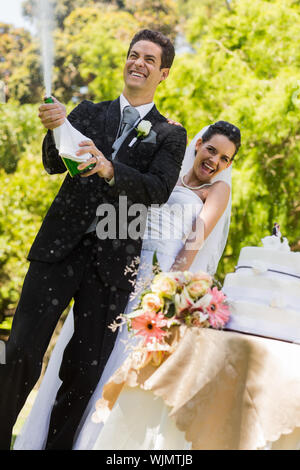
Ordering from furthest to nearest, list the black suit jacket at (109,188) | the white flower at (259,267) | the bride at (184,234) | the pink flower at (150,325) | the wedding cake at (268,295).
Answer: the bride at (184,234), the black suit jacket at (109,188), the white flower at (259,267), the wedding cake at (268,295), the pink flower at (150,325)

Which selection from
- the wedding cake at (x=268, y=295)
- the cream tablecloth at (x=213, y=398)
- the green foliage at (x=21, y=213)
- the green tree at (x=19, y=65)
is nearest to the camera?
the cream tablecloth at (x=213, y=398)

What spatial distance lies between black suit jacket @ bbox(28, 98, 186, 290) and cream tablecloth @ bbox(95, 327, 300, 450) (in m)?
0.75

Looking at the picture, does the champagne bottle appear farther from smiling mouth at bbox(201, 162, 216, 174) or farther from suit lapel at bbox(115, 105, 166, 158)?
smiling mouth at bbox(201, 162, 216, 174)

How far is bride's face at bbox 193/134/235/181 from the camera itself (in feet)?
12.7

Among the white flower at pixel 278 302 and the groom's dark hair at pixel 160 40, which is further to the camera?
the groom's dark hair at pixel 160 40

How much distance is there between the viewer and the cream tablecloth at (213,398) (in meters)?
2.28

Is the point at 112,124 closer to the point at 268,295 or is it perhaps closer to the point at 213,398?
the point at 268,295

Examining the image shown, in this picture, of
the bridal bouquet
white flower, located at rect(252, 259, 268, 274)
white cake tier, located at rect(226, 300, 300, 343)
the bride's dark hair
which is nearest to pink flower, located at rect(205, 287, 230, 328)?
the bridal bouquet

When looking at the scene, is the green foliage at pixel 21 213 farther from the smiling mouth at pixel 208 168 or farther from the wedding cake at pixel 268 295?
the wedding cake at pixel 268 295

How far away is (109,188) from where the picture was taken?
10.1 ft

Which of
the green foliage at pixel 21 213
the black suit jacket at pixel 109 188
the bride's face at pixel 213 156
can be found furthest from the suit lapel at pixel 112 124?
the green foliage at pixel 21 213

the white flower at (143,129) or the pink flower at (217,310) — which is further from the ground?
the white flower at (143,129)
